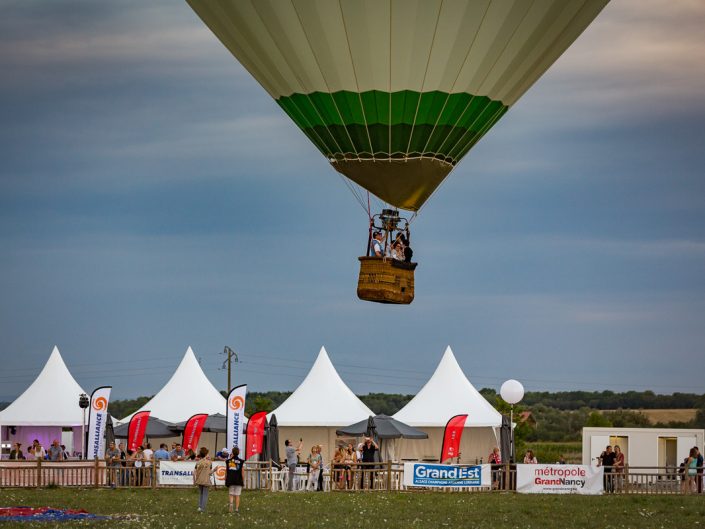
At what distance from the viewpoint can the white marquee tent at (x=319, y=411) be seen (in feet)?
113

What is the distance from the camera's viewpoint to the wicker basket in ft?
59.1

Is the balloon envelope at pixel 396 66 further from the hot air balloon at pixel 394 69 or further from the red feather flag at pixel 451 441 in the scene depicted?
the red feather flag at pixel 451 441

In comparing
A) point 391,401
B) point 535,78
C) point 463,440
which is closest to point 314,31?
point 535,78

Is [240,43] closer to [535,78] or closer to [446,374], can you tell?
[535,78]

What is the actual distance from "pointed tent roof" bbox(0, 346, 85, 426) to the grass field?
11.2 m

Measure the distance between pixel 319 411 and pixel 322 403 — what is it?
1.30 ft

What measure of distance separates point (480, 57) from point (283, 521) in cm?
732

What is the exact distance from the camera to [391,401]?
3937 inches

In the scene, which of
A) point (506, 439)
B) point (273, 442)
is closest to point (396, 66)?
point (506, 439)

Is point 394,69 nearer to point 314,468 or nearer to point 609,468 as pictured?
point 314,468

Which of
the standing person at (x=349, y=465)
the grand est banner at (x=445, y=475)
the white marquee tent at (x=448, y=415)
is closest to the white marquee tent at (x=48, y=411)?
the white marquee tent at (x=448, y=415)

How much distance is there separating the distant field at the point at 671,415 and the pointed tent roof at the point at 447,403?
4156 cm

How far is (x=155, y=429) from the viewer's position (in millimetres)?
32750

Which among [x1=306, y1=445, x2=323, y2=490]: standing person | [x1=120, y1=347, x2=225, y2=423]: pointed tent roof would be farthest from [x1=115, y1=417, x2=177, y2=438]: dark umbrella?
[x1=306, y1=445, x2=323, y2=490]: standing person
